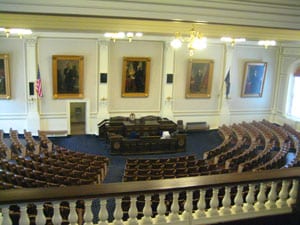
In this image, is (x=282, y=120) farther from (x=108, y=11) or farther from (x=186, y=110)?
(x=108, y=11)

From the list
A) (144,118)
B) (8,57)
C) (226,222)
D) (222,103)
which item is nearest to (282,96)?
(222,103)

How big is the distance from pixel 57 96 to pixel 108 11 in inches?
481

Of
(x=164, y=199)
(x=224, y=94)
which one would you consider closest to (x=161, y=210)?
(x=164, y=199)

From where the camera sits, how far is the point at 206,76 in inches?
683

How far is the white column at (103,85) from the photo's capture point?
15359 mm

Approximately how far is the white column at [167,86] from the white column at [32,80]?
21.5 ft

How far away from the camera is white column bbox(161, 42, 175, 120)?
53.6 feet

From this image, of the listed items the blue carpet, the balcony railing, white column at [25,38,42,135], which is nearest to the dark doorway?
the blue carpet

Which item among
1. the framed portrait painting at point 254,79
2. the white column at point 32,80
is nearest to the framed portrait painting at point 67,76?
the white column at point 32,80

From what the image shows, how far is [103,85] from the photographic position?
51.5 ft

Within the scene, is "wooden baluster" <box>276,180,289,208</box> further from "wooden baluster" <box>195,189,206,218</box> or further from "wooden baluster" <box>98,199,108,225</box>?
"wooden baluster" <box>98,199,108,225</box>

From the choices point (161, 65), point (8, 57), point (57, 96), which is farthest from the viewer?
point (161, 65)

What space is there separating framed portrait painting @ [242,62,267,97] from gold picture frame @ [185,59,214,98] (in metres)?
2.30

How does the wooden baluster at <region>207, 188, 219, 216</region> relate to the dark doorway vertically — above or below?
above
